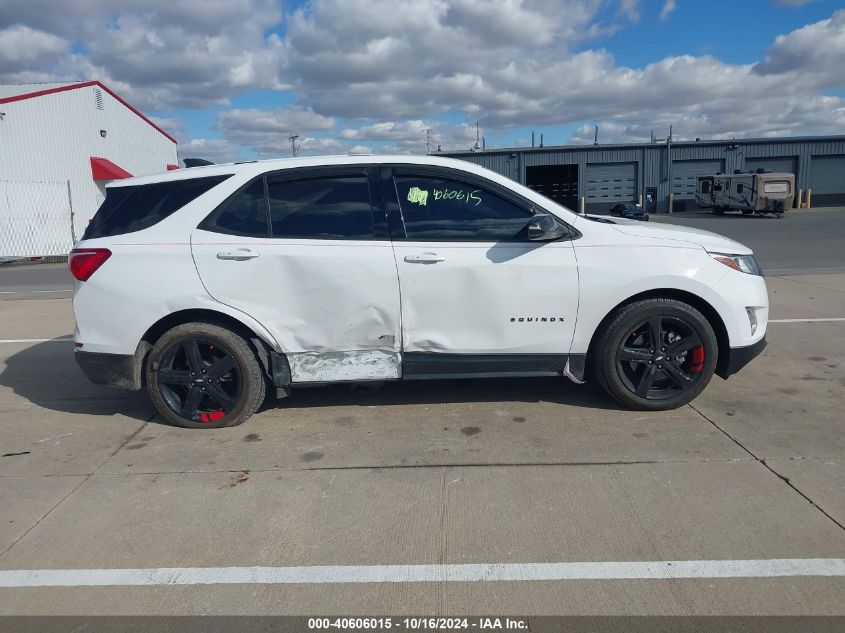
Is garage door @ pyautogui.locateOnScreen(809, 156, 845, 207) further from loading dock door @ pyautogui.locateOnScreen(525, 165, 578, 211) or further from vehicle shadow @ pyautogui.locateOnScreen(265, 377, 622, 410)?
vehicle shadow @ pyautogui.locateOnScreen(265, 377, 622, 410)

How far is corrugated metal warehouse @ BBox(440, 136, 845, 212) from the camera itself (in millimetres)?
45562

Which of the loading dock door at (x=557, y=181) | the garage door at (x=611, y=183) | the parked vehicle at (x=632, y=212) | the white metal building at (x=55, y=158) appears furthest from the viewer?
the loading dock door at (x=557, y=181)

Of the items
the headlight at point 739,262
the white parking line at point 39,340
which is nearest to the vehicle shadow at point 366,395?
the headlight at point 739,262

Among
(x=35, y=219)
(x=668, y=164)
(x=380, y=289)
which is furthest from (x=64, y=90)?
(x=668, y=164)

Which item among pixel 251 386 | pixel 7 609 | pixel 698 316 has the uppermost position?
pixel 698 316

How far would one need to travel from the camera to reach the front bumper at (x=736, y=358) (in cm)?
480

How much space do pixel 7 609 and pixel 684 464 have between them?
3.55m

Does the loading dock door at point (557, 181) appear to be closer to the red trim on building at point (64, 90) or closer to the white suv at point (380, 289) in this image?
the red trim on building at point (64, 90)

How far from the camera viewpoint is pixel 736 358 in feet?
15.8

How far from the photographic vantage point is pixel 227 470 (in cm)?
420

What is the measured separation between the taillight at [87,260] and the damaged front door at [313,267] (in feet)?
2.13

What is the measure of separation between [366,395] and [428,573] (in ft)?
8.40

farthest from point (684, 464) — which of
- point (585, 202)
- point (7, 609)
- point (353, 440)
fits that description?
point (585, 202)

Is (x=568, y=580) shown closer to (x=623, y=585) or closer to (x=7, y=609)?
(x=623, y=585)
